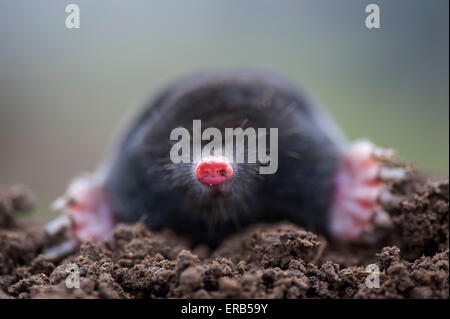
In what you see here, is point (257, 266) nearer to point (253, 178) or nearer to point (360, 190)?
point (253, 178)

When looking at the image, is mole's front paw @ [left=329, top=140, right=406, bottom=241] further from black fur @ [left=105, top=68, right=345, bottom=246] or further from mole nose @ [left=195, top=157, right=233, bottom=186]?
mole nose @ [left=195, top=157, right=233, bottom=186]

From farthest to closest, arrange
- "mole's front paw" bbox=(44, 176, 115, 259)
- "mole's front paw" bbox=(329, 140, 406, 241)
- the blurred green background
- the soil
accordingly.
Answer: the blurred green background < "mole's front paw" bbox=(44, 176, 115, 259) < "mole's front paw" bbox=(329, 140, 406, 241) < the soil

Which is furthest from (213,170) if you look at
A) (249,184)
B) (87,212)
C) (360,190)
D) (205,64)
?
(205,64)

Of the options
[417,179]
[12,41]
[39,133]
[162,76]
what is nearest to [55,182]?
[39,133]

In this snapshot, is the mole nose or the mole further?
the mole

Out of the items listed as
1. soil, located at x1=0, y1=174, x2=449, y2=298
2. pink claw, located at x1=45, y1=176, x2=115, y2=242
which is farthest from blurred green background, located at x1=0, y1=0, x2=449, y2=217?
soil, located at x1=0, y1=174, x2=449, y2=298
